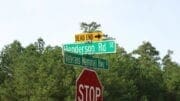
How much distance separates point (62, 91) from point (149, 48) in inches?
1655

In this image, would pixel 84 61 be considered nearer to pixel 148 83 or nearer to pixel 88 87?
pixel 88 87

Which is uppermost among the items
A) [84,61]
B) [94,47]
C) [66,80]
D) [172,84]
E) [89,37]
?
[172,84]

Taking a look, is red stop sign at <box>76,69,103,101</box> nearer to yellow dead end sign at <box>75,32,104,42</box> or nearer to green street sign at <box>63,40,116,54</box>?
green street sign at <box>63,40,116,54</box>

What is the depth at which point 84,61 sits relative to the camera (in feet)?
41.1

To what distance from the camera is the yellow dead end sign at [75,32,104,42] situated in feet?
41.8

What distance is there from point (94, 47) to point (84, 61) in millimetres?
366

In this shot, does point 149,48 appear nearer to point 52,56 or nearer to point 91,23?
point 91,23

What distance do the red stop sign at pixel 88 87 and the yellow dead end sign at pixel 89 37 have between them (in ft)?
2.21

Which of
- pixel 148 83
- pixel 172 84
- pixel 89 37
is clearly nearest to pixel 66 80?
pixel 148 83

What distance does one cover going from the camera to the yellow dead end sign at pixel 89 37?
1273 cm

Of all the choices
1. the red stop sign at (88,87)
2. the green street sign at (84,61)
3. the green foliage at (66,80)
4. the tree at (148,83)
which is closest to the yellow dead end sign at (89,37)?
the green street sign at (84,61)

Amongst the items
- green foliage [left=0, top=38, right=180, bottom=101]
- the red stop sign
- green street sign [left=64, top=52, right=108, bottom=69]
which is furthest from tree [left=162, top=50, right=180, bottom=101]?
the red stop sign

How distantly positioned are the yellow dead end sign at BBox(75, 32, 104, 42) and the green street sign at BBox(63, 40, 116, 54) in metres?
0.11

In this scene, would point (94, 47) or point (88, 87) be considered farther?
point (94, 47)
